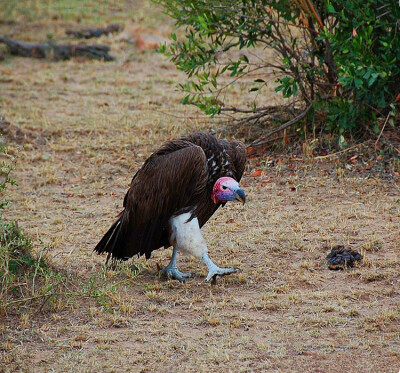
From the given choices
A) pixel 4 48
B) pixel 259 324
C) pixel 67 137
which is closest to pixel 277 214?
pixel 259 324

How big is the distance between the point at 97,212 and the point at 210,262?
1.99m

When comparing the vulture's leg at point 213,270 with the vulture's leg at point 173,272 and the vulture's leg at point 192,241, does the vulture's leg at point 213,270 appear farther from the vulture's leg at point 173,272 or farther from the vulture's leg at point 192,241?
the vulture's leg at point 173,272

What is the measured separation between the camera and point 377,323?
13.6ft

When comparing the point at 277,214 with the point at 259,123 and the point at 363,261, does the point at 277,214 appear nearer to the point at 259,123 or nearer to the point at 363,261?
the point at 363,261

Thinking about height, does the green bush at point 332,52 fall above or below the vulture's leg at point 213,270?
above

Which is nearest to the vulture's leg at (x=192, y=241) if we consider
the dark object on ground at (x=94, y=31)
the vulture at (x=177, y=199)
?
the vulture at (x=177, y=199)

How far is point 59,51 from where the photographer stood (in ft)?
42.1

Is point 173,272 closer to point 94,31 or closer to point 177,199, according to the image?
point 177,199

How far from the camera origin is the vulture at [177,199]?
477 cm

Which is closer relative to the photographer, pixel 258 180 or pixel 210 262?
pixel 210 262

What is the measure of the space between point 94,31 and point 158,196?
390 inches

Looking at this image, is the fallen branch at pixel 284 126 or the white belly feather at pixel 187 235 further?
the fallen branch at pixel 284 126

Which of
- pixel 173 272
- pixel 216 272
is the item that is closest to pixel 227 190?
pixel 216 272

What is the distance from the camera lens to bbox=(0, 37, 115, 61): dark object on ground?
41.9 ft
